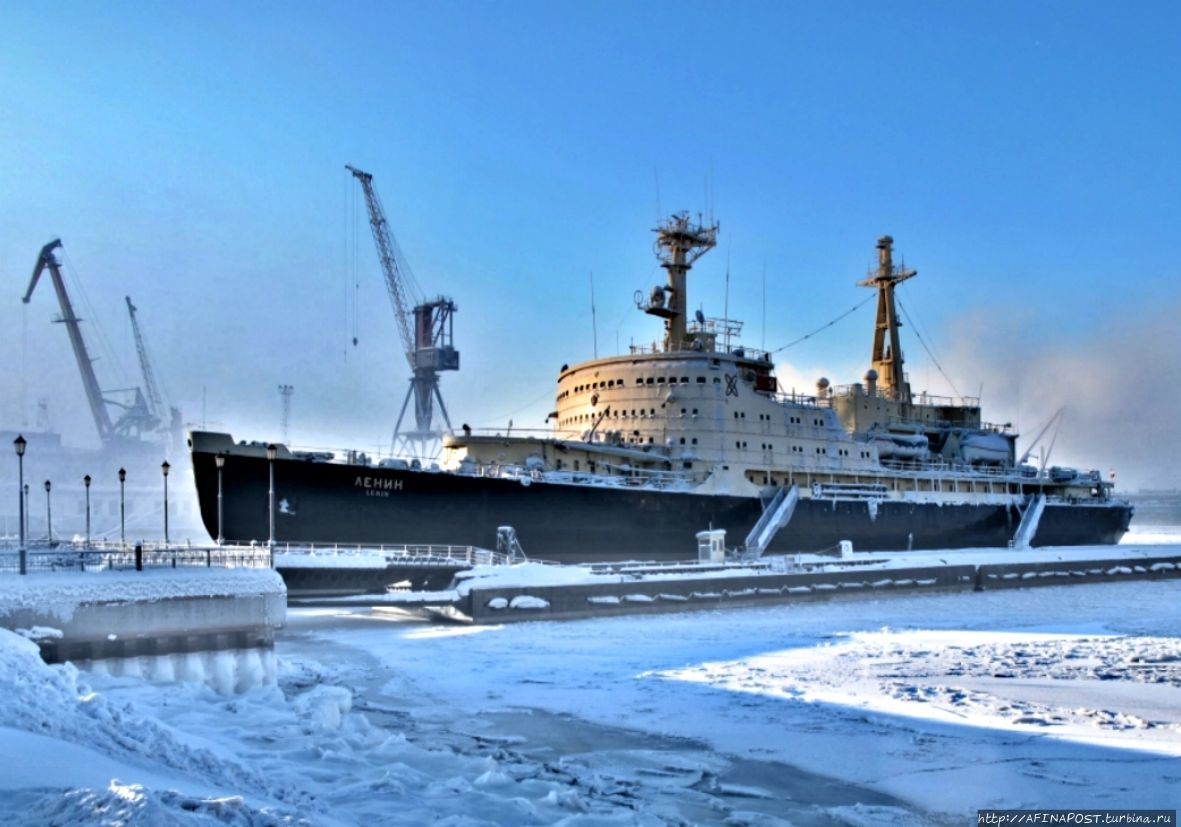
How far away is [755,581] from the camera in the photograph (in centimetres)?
3022

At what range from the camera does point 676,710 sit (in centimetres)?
1430

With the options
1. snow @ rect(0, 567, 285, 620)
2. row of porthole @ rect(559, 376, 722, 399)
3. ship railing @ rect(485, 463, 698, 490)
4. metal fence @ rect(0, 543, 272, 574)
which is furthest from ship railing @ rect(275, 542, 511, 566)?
row of porthole @ rect(559, 376, 722, 399)

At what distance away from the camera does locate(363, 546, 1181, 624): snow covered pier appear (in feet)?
82.3

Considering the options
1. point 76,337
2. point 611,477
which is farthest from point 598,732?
point 76,337

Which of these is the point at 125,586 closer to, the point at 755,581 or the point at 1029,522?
the point at 755,581

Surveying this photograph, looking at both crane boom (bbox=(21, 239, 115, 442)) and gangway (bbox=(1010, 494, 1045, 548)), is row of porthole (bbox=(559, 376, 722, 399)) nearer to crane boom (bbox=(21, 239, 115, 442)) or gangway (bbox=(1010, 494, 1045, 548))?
gangway (bbox=(1010, 494, 1045, 548))

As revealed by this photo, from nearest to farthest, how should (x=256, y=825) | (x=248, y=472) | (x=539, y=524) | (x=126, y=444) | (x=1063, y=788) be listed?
(x=256, y=825) → (x=1063, y=788) → (x=248, y=472) → (x=539, y=524) → (x=126, y=444)

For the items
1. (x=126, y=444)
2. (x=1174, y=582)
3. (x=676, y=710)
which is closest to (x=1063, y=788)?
(x=676, y=710)

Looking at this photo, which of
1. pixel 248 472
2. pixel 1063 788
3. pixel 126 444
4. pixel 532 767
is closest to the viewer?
pixel 1063 788

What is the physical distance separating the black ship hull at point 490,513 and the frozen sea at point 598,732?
7289 mm

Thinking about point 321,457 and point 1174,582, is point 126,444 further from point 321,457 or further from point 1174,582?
point 1174,582

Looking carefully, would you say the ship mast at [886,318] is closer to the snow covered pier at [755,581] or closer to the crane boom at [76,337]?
the snow covered pier at [755,581]

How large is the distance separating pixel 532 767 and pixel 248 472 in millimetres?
18518

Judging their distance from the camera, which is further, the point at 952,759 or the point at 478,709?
the point at 478,709
